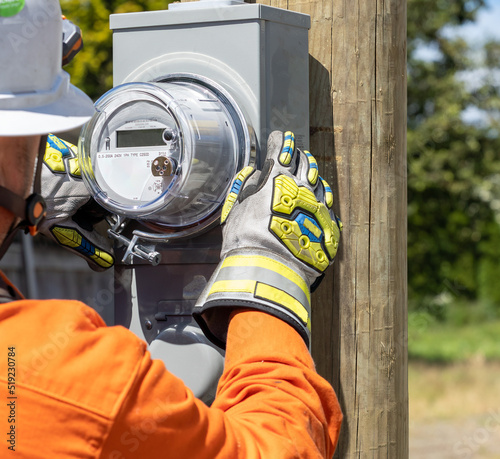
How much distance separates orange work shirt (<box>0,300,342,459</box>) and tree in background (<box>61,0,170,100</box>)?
602 cm

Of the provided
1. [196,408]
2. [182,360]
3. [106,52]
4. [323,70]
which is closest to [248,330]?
[196,408]

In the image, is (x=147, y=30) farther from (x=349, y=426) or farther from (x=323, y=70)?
(x=349, y=426)

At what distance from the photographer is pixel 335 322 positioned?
202cm

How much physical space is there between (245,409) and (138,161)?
2.61 feet

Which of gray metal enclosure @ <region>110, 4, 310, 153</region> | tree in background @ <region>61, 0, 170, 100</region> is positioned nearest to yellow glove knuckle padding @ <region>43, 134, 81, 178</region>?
gray metal enclosure @ <region>110, 4, 310, 153</region>

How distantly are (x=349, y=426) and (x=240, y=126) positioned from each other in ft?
2.85

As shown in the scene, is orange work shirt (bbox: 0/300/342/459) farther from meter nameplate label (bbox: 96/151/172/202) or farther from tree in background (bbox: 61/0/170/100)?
tree in background (bbox: 61/0/170/100)

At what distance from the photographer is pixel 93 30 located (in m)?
7.01

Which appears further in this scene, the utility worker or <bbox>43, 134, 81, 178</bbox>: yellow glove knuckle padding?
<bbox>43, 134, 81, 178</bbox>: yellow glove knuckle padding

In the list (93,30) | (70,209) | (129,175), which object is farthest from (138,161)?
(93,30)

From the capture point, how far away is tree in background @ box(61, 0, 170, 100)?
22.5 feet

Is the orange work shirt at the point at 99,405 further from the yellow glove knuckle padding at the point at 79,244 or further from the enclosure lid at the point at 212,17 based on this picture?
the enclosure lid at the point at 212,17

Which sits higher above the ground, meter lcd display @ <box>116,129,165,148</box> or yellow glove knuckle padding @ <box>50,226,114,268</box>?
meter lcd display @ <box>116,129,165,148</box>

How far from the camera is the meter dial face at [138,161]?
1815mm
